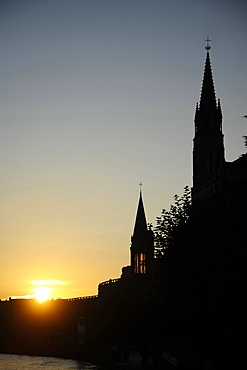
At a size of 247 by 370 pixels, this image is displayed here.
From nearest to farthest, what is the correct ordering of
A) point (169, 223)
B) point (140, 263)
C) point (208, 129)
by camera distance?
1. point (169, 223)
2. point (208, 129)
3. point (140, 263)

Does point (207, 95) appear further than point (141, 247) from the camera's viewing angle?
No

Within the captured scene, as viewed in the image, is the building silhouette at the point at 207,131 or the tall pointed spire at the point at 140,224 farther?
the tall pointed spire at the point at 140,224

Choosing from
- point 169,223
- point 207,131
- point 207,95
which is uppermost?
point 207,95

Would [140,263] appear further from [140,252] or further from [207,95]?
[207,95]

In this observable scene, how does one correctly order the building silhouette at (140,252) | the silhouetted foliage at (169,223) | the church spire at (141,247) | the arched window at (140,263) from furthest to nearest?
1. the arched window at (140,263)
2. the church spire at (141,247)
3. the building silhouette at (140,252)
4. the silhouetted foliage at (169,223)

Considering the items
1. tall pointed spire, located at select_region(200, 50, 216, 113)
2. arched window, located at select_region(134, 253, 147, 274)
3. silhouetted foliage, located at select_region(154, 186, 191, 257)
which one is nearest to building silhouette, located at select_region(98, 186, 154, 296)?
arched window, located at select_region(134, 253, 147, 274)

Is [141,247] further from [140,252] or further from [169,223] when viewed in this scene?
[169,223]

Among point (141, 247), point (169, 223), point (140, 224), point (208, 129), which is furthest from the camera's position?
point (141, 247)

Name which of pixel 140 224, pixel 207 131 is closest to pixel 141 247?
pixel 140 224

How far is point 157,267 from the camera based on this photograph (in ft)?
185

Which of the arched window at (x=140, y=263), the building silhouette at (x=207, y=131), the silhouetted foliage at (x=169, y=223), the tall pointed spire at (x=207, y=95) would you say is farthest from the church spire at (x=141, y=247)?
the silhouetted foliage at (x=169, y=223)

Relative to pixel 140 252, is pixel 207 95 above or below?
above

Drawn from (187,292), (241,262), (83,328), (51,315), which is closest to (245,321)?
(241,262)

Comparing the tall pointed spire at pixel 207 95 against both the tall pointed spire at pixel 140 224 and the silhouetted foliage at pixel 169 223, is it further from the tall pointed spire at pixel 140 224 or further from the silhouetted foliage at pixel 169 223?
the silhouetted foliage at pixel 169 223
